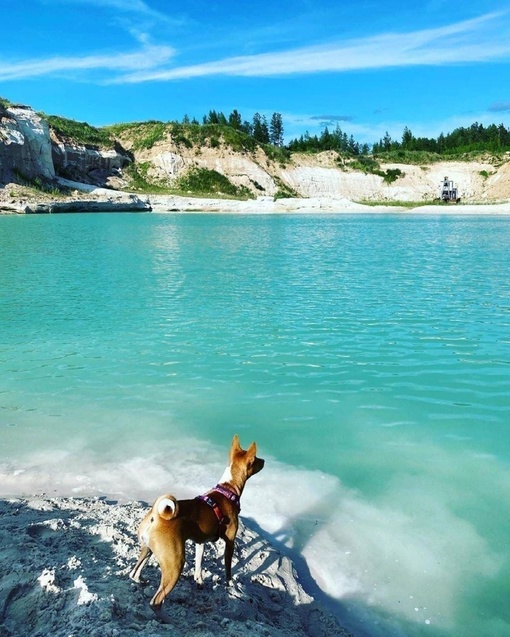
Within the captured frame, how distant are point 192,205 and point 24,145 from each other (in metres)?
30.3

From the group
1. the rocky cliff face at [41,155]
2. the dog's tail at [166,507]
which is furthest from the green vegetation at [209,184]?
the dog's tail at [166,507]

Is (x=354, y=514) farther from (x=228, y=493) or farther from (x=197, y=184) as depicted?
(x=197, y=184)

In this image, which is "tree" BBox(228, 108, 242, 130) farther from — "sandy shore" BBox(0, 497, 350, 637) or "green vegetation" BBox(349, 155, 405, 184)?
"sandy shore" BBox(0, 497, 350, 637)

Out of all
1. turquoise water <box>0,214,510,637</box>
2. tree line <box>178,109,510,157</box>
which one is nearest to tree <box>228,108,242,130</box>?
tree line <box>178,109,510,157</box>

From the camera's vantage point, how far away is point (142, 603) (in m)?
4.37

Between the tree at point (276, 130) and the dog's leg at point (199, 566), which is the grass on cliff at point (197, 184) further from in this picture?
the dog's leg at point (199, 566)

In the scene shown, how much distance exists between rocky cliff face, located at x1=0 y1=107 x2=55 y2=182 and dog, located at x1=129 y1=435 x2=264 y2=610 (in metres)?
97.7

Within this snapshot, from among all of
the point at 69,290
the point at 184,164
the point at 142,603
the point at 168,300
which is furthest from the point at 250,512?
the point at 184,164

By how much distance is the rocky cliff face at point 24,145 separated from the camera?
91.0 meters

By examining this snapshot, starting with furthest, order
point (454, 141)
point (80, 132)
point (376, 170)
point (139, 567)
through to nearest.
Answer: point (454, 141) → point (376, 170) → point (80, 132) → point (139, 567)

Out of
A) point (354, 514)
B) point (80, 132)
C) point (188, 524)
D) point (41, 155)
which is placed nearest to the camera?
point (188, 524)

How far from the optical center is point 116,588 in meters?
4.47

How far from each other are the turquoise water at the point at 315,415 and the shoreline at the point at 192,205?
7059cm

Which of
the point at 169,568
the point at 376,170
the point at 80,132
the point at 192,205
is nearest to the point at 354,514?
the point at 169,568
